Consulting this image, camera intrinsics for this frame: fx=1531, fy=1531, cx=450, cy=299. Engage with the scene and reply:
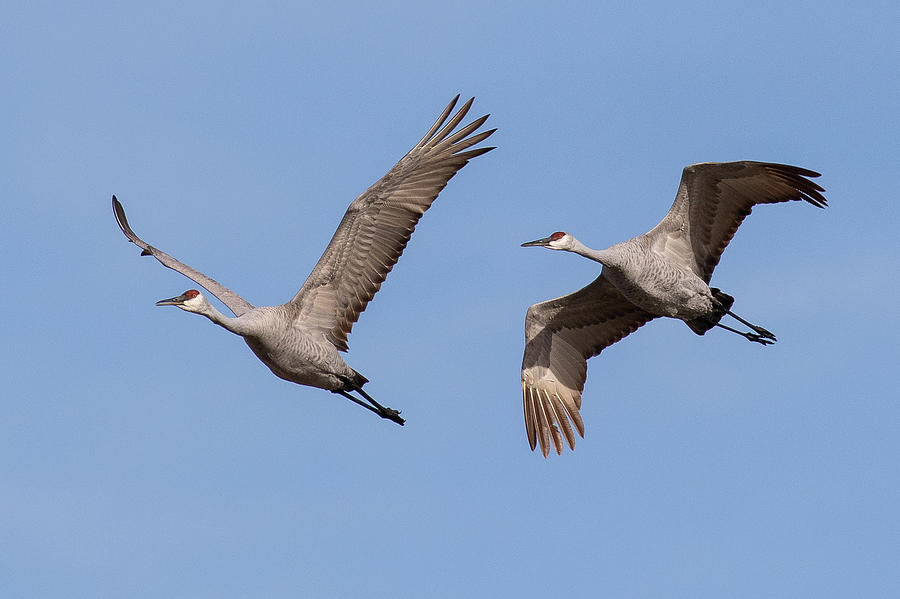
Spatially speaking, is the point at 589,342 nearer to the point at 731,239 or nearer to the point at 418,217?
the point at 731,239

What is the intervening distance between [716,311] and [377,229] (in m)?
4.95

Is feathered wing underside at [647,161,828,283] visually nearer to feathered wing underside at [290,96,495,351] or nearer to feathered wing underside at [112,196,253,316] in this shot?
feathered wing underside at [290,96,495,351]

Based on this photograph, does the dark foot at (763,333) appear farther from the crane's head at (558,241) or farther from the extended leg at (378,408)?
the extended leg at (378,408)

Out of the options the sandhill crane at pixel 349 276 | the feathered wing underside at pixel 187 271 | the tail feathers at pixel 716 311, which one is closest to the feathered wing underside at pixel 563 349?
the tail feathers at pixel 716 311

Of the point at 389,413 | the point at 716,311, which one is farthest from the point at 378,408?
the point at 716,311

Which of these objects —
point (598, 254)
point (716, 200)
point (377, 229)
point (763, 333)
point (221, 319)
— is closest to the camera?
point (221, 319)

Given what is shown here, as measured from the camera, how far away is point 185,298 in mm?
19141

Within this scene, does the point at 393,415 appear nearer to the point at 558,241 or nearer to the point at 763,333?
the point at 558,241

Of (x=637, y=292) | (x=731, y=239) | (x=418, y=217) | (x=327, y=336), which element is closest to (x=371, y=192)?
(x=418, y=217)

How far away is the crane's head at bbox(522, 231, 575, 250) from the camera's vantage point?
67.7 feet

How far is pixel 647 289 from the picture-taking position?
798 inches

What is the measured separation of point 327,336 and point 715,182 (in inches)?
219

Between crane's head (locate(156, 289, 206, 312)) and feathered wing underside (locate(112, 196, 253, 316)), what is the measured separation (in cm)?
62

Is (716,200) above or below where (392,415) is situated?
above
